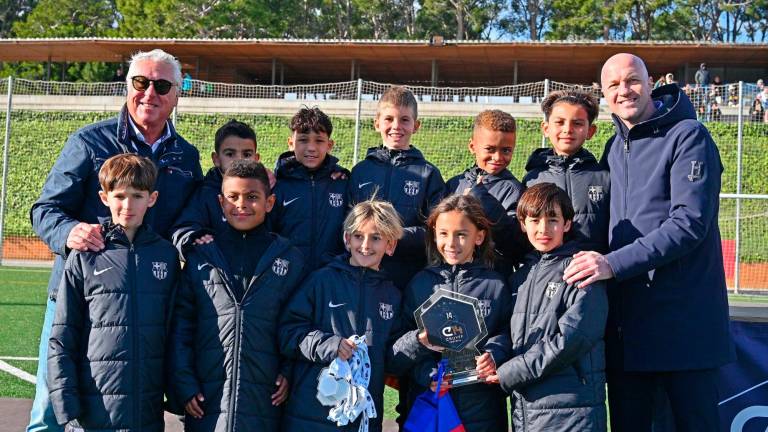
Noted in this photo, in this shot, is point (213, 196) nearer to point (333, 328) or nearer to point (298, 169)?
point (298, 169)

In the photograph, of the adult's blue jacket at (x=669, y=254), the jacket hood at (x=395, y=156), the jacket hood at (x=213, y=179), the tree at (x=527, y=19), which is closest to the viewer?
the adult's blue jacket at (x=669, y=254)

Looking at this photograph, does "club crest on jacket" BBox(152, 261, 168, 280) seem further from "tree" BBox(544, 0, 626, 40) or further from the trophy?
"tree" BBox(544, 0, 626, 40)

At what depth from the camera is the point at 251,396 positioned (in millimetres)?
3562

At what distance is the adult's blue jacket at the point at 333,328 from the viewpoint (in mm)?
3572

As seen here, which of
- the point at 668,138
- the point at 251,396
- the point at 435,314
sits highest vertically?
the point at 668,138

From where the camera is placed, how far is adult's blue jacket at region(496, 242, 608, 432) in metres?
3.40

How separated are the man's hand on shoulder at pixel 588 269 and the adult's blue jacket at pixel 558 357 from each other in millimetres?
58

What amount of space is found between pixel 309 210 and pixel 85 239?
4.02 ft

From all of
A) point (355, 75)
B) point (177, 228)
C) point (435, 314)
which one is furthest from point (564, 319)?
point (355, 75)

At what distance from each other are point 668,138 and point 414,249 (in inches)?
56.3

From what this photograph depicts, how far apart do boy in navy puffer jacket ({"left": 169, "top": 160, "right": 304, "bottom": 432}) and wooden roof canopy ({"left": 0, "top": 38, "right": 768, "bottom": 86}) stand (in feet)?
72.8

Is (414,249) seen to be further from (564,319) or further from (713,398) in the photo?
(713,398)

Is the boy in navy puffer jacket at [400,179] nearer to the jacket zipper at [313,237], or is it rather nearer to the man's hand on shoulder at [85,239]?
the jacket zipper at [313,237]

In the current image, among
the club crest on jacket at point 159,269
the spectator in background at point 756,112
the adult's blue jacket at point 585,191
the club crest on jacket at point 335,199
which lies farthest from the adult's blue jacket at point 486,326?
the spectator in background at point 756,112
